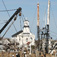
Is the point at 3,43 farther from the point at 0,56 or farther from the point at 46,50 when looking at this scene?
the point at 0,56

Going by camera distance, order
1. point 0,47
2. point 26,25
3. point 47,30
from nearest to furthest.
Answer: point 47,30
point 0,47
point 26,25

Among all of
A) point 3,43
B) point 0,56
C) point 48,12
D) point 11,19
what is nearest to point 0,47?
point 3,43

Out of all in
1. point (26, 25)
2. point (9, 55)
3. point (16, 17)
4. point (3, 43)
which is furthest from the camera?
point (26, 25)

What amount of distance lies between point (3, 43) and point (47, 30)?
41.4m

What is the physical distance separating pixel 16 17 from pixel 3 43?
67.7 m

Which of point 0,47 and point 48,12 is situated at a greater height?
point 48,12

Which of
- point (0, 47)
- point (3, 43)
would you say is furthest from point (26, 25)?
point (0, 47)

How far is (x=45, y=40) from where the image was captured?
64.9 metres

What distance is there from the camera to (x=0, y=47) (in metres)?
92.7

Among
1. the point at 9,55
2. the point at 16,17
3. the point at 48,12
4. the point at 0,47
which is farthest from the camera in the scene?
the point at 0,47

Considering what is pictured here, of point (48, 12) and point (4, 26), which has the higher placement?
point (48, 12)

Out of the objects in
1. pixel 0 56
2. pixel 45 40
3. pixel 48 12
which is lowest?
pixel 0 56

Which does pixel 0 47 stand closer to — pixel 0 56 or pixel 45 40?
pixel 45 40

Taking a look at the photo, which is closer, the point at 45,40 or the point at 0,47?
the point at 45,40
